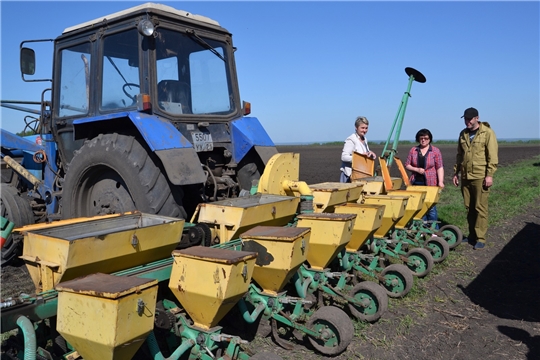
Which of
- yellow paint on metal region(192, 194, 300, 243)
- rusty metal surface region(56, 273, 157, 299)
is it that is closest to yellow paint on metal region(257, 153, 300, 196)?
yellow paint on metal region(192, 194, 300, 243)

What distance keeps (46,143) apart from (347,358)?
3815 millimetres

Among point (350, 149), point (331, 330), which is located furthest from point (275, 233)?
point (350, 149)

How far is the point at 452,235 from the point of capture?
19.5ft

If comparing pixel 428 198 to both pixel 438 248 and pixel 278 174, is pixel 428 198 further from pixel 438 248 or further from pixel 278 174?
pixel 278 174

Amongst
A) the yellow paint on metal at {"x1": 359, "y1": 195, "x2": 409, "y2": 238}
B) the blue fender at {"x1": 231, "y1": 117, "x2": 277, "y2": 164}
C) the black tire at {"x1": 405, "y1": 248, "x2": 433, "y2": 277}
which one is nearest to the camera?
the blue fender at {"x1": 231, "y1": 117, "x2": 277, "y2": 164}

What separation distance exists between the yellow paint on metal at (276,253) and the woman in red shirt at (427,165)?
391cm

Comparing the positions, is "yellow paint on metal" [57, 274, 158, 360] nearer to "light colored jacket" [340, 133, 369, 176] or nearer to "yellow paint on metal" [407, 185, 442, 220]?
"light colored jacket" [340, 133, 369, 176]

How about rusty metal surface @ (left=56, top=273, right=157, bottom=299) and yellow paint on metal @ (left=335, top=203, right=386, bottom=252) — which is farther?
yellow paint on metal @ (left=335, top=203, right=386, bottom=252)

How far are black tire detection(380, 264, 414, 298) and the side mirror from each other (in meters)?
3.95

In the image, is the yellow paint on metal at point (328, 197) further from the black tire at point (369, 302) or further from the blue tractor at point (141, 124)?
the black tire at point (369, 302)

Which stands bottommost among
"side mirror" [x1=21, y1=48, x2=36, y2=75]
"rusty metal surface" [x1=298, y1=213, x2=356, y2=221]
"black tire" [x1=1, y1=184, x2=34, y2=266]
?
"black tire" [x1=1, y1=184, x2=34, y2=266]

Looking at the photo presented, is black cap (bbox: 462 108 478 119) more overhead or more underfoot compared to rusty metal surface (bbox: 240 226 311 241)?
more overhead

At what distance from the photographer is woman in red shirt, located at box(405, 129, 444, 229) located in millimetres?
6379

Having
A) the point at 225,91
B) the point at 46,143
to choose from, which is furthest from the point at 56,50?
the point at 225,91
